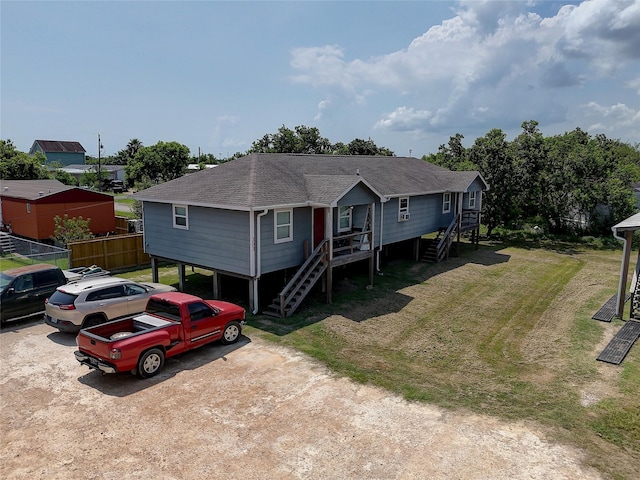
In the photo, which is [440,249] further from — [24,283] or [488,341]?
[24,283]

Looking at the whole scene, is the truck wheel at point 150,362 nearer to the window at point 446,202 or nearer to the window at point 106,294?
the window at point 106,294

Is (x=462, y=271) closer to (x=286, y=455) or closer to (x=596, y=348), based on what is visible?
(x=596, y=348)

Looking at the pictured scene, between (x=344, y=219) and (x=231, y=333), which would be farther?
(x=344, y=219)

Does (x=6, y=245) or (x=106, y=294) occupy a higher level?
(x=106, y=294)

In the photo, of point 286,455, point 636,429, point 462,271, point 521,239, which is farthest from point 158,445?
point 521,239

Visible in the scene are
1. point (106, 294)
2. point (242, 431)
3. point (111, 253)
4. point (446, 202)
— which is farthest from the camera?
point (446, 202)

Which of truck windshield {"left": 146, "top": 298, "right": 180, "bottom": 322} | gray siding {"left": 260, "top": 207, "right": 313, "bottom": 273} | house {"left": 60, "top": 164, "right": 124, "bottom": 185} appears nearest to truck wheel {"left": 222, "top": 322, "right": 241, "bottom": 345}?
truck windshield {"left": 146, "top": 298, "right": 180, "bottom": 322}

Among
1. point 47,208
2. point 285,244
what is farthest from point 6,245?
point 285,244
